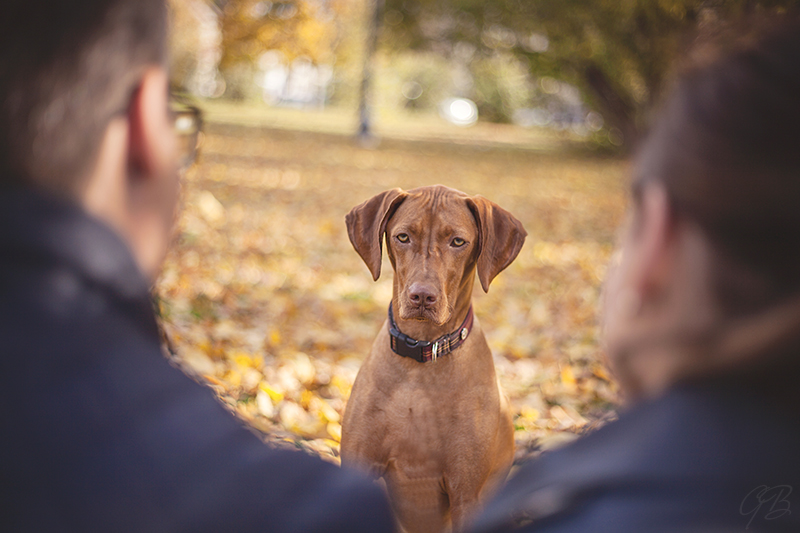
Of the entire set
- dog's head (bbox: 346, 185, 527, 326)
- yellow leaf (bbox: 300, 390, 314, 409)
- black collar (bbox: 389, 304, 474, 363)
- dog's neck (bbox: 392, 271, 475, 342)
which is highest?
dog's head (bbox: 346, 185, 527, 326)

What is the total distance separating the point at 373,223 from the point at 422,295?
0.44 metres

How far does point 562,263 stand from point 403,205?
5.98m

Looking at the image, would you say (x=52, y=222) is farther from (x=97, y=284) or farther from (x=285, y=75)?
(x=285, y=75)

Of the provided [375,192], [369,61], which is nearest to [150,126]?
[375,192]

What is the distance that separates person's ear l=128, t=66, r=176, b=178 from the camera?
116 centimetres

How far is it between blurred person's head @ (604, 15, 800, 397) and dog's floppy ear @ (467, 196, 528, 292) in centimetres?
127

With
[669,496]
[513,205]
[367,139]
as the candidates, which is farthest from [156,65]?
[367,139]

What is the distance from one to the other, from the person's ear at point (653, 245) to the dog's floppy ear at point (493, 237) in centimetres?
126

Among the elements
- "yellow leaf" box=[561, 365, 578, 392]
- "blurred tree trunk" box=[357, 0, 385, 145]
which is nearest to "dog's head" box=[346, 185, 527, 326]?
"yellow leaf" box=[561, 365, 578, 392]

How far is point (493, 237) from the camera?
8.36 ft

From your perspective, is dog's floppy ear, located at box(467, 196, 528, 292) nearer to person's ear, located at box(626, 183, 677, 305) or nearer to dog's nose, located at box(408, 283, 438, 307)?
dog's nose, located at box(408, 283, 438, 307)

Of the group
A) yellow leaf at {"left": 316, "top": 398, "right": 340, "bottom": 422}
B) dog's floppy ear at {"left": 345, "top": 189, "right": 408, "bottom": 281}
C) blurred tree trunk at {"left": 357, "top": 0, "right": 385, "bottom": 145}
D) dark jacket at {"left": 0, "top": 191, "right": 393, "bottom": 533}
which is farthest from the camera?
blurred tree trunk at {"left": 357, "top": 0, "right": 385, "bottom": 145}

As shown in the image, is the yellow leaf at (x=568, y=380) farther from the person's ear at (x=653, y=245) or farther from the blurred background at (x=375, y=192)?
the person's ear at (x=653, y=245)

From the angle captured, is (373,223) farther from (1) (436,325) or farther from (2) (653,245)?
(2) (653,245)
